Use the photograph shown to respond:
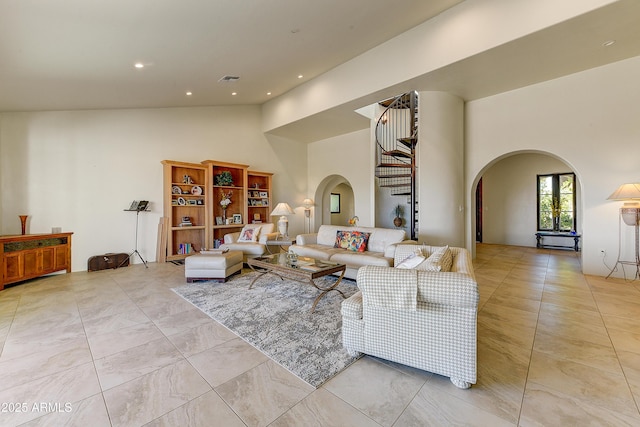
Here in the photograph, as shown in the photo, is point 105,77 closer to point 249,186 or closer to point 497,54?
point 249,186

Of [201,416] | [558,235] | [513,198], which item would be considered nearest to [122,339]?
[201,416]

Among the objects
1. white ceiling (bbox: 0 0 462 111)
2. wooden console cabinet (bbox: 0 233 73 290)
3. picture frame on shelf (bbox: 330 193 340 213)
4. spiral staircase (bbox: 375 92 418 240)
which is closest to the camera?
white ceiling (bbox: 0 0 462 111)

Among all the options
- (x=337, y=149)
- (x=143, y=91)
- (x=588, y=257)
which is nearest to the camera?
(x=588, y=257)

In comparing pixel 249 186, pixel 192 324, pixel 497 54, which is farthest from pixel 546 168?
pixel 192 324

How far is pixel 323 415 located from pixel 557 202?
900cm

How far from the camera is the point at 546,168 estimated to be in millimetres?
7453

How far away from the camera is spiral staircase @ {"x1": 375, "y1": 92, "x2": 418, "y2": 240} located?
601cm

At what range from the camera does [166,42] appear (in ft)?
11.9

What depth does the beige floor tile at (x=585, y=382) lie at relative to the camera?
163 cm

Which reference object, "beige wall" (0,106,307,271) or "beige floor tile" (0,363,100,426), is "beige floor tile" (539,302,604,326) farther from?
"beige wall" (0,106,307,271)

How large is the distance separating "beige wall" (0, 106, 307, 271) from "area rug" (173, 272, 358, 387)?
2909 millimetres

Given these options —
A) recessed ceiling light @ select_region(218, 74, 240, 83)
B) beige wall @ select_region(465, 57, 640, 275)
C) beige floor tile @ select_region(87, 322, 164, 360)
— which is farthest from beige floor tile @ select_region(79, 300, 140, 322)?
beige wall @ select_region(465, 57, 640, 275)

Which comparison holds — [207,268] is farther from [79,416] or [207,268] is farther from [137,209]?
[79,416]

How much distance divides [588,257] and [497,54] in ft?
12.3
